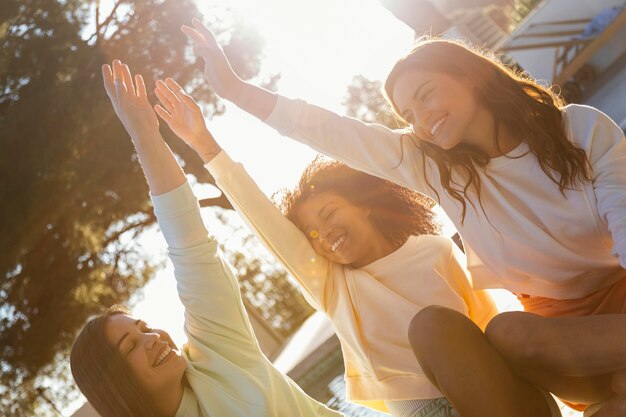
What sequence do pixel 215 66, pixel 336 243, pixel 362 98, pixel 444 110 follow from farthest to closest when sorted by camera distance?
pixel 362 98, pixel 336 243, pixel 215 66, pixel 444 110

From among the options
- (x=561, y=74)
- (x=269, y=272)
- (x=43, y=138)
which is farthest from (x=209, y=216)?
(x=561, y=74)

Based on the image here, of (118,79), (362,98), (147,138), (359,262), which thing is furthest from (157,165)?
(362,98)

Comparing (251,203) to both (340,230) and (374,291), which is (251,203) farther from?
(374,291)

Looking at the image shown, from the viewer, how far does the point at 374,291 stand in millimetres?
2428

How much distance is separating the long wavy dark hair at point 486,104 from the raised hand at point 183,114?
0.65 meters

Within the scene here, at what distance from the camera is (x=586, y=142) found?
6.60 feet

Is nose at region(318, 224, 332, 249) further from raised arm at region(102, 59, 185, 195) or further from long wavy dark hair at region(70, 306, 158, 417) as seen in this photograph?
long wavy dark hair at region(70, 306, 158, 417)

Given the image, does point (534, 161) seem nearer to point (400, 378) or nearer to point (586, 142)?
point (586, 142)

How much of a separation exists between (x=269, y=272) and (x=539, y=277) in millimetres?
10046

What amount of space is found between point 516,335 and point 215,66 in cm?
124

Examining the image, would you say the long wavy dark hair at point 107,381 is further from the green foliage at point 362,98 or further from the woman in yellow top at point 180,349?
the green foliage at point 362,98

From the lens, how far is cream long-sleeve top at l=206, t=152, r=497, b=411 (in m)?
2.36

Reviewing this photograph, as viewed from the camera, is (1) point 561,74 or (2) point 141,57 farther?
(2) point 141,57

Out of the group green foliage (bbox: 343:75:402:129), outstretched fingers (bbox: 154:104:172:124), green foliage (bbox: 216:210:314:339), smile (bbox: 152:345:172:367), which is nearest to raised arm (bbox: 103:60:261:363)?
smile (bbox: 152:345:172:367)
